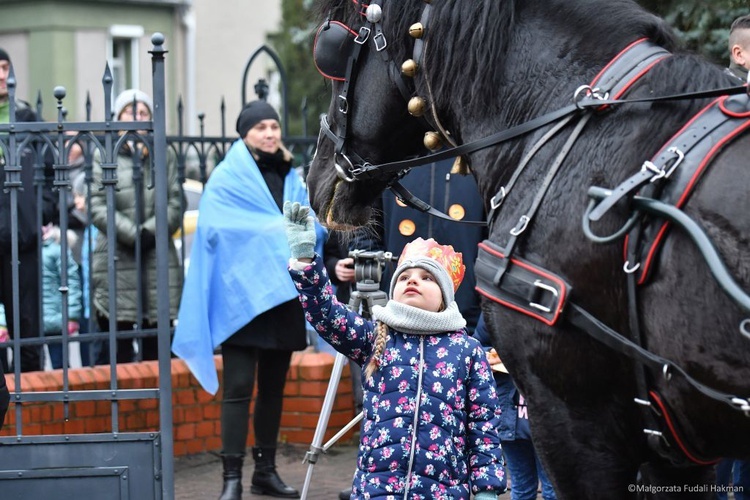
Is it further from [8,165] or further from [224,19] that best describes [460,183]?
[224,19]

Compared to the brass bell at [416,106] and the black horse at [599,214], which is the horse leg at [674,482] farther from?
the brass bell at [416,106]

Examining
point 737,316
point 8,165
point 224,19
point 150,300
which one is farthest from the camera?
point 224,19

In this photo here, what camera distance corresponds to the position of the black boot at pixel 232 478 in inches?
236

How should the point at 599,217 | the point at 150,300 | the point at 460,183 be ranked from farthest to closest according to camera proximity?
the point at 150,300 < the point at 460,183 < the point at 599,217

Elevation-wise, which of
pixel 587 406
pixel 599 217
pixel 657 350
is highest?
pixel 599 217

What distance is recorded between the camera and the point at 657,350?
2744 mm

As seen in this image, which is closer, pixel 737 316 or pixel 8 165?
→ pixel 737 316

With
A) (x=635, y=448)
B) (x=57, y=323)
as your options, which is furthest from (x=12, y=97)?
(x=635, y=448)

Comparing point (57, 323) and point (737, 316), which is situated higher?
point (737, 316)

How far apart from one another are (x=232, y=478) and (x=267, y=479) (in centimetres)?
31

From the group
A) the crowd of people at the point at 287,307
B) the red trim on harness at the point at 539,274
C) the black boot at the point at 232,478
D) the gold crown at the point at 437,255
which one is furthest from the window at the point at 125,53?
the red trim on harness at the point at 539,274

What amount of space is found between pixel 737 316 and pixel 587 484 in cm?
65

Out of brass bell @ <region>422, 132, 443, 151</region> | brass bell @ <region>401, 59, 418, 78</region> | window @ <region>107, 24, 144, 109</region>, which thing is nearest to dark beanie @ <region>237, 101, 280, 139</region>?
brass bell @ <region>422, 132, 443, 151</region>

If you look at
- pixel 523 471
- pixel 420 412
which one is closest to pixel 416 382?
pixel 420 412
